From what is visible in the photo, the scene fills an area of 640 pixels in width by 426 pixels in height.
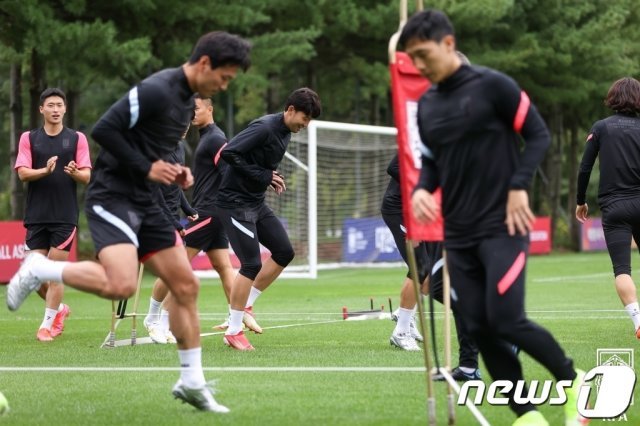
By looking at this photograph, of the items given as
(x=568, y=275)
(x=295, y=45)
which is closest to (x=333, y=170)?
(x=295, y=45)

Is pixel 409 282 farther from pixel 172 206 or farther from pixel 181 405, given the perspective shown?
→ pixel 181 405

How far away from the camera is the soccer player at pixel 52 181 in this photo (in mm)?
12680

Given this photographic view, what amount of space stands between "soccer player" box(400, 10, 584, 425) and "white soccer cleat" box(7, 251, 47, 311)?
242 cm

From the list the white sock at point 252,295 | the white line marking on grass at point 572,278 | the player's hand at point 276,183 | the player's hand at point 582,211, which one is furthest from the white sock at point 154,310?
the white line marking on grass at point 572,278

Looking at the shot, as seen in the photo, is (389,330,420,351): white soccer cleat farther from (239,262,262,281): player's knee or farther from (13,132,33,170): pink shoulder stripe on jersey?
(13,132,33,170): pink shoulder stripe on jersey

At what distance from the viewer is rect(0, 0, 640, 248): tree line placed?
2812cm

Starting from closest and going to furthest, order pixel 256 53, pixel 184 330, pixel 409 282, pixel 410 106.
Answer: pixel 410 106, pixel 184 330, pixel 409 282, pixel 256 53

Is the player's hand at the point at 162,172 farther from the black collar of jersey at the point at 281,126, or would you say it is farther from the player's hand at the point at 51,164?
the player's hand at the point at 51,164

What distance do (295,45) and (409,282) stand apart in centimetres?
2161

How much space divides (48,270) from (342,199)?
29.0 metres

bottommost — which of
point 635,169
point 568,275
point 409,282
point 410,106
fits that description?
point 568,275

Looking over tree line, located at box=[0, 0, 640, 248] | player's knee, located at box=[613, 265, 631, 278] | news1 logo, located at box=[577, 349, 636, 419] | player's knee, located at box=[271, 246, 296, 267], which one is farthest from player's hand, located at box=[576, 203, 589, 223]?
tree line, located at box=[0, 0, 640, 248]

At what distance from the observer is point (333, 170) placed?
116 feet

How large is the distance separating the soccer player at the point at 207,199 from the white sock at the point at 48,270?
4.95 m
